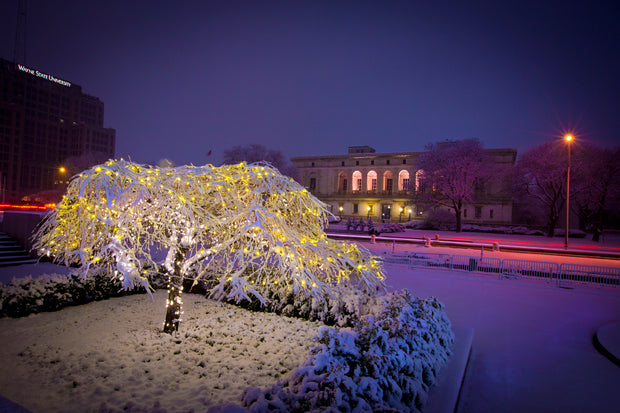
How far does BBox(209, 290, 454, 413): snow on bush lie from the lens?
3.50 metres

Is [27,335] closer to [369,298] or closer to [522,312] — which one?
[369,298]

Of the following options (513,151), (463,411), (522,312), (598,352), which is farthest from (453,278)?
(513,151)

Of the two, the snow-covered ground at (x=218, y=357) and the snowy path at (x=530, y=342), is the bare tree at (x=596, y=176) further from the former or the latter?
the snow-covered ground at (x=218, y=357)

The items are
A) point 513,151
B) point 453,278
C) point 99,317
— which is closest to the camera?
point 99,317

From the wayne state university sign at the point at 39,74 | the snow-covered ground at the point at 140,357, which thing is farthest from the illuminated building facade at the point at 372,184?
the wayne state university sign at the point at 39,74

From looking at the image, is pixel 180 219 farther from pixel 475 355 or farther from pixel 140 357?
pixel 475 355

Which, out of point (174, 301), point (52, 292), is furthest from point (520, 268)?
point (52, 292)

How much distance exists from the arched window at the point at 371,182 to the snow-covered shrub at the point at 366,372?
62765 millimetres

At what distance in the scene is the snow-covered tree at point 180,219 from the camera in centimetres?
532

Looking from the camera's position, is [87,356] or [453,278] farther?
[453,278]

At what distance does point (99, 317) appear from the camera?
752 cm

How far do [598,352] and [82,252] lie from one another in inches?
376

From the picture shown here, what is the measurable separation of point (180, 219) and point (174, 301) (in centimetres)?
176

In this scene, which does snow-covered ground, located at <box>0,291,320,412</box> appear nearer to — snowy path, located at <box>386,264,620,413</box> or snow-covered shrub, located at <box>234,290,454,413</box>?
snow-covered shrub, located at <box>234,290,454,413</box>
